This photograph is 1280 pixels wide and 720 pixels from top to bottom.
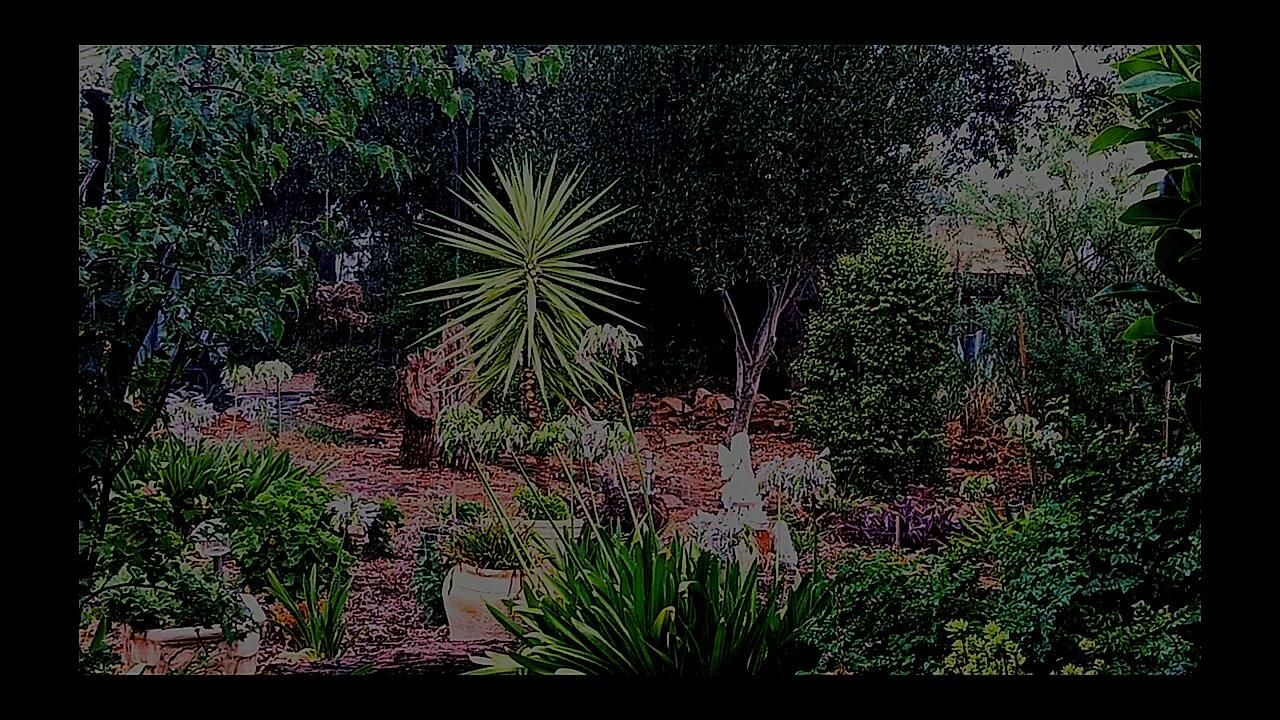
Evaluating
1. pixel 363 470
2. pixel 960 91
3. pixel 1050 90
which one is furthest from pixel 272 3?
Answer: pixel 1050 90

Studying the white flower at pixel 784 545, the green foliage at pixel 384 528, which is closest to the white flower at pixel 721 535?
the white flower at pixel 784 545

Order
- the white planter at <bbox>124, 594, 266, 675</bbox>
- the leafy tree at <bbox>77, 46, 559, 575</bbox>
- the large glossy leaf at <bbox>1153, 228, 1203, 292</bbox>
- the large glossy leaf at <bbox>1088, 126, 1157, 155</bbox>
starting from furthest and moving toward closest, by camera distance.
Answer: the white planter at <bbox>124, 594, 266, 675</bbox>
the leafy tree at <bbox>77, 46, 559, 575</bbox>
the large glossy leaf at <bbox>1088, 126, 1157, 155</bbox>
the large glossy leaf at <bbox>1153, 228, 1203, 292</bbox>

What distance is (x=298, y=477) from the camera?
11.5 ft

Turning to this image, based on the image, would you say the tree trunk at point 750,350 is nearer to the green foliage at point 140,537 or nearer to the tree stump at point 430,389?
the tree stump at point 430,389

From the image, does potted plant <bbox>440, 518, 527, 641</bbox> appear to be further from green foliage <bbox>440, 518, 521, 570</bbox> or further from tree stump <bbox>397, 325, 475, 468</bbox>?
tree stump <bbox>397, 325, 475, 468</bbox>

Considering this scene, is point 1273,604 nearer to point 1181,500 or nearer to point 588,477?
point 1181,500

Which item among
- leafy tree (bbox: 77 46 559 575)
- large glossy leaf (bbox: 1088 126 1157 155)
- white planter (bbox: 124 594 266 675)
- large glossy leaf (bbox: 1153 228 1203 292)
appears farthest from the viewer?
white planter (bbox: 124 594 266 675)

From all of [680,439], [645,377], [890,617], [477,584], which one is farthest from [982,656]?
[477,584]

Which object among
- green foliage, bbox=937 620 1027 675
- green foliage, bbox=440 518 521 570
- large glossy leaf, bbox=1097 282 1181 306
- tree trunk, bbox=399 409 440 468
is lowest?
green foliage, bbox=937 620 1027 675

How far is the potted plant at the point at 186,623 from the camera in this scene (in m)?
3.40

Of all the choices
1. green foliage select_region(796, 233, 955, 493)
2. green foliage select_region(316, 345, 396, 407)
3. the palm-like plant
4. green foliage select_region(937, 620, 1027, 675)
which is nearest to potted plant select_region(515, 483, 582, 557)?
the palm-like plant

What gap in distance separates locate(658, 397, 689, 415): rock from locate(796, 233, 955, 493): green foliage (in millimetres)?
367

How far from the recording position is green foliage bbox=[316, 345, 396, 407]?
3.46m

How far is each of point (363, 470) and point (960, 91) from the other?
2.24 meters
